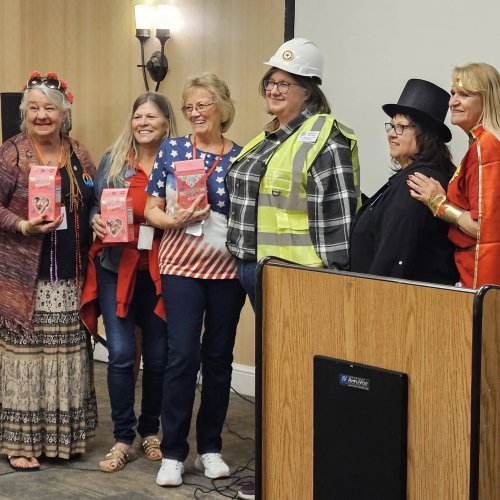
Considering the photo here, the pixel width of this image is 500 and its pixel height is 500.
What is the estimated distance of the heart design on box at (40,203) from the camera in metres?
3.66

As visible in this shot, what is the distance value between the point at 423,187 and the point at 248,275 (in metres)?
0.76

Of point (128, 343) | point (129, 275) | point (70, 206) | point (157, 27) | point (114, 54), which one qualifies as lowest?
point (128, 343)

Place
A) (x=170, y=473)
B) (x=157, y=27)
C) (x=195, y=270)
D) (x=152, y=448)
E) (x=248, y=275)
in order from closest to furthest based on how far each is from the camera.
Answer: (x=248, y=275)
(x=195, y=270)
(x=170, y=473)
(x=152, y=448)
(x=157, y=27)

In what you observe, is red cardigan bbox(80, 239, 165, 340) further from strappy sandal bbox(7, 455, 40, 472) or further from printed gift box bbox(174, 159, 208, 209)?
strappy sandal bbox(7, 455, 40, 472)

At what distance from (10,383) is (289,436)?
1.66 metres

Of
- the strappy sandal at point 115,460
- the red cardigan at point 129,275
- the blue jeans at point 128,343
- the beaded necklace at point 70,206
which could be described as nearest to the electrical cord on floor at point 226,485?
the strappy sandal at point 115,460

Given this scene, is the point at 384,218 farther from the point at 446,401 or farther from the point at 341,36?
the point at 341,36

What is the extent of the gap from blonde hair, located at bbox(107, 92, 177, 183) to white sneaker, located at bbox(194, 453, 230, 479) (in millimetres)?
1167

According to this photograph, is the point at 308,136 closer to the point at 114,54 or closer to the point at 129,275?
the point at 129,275

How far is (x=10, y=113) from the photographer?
202 inches

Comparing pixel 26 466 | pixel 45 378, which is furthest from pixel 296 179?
pixel 26 466

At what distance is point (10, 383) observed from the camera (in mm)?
3863

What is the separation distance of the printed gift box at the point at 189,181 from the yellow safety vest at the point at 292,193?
0.97ft

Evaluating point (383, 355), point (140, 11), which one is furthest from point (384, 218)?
point (140, 11)
